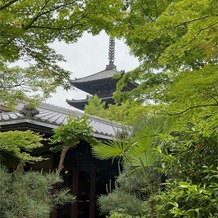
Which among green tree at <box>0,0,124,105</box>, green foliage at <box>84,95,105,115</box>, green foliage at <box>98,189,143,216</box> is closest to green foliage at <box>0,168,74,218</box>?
green foliage at <box>98,189,143,216</box>

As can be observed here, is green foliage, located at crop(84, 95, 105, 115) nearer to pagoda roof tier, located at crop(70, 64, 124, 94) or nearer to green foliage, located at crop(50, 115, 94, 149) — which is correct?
pagoda roof tier, located at crop(70, 64, 124, 94)

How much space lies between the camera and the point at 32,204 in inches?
161

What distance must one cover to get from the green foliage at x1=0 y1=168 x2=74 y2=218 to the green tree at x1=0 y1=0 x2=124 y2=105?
5.46 ft

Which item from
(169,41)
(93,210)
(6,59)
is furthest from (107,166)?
(6,59)

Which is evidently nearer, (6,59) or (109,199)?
(6,59)

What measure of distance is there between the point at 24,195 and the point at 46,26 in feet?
7.63

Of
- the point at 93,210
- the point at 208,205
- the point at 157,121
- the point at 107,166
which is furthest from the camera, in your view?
the point at 107,166

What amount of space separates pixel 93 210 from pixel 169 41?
4.55 m

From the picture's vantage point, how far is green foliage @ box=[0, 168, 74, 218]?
3977mm

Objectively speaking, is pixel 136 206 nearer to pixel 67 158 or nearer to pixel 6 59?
pixel 67 158

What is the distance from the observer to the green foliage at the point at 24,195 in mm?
3977

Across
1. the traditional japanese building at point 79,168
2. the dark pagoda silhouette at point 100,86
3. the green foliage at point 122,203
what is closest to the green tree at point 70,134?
the traditional japanese building at point 79,168

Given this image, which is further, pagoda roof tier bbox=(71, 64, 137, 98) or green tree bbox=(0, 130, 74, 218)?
pagoda roof tier bbox=(71, 64, 137, 98)

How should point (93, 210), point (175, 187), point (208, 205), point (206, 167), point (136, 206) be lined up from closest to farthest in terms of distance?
point (208, 205) → point (206, 167) → point (175, 187) → point (136, 206) → point (93, 210)
